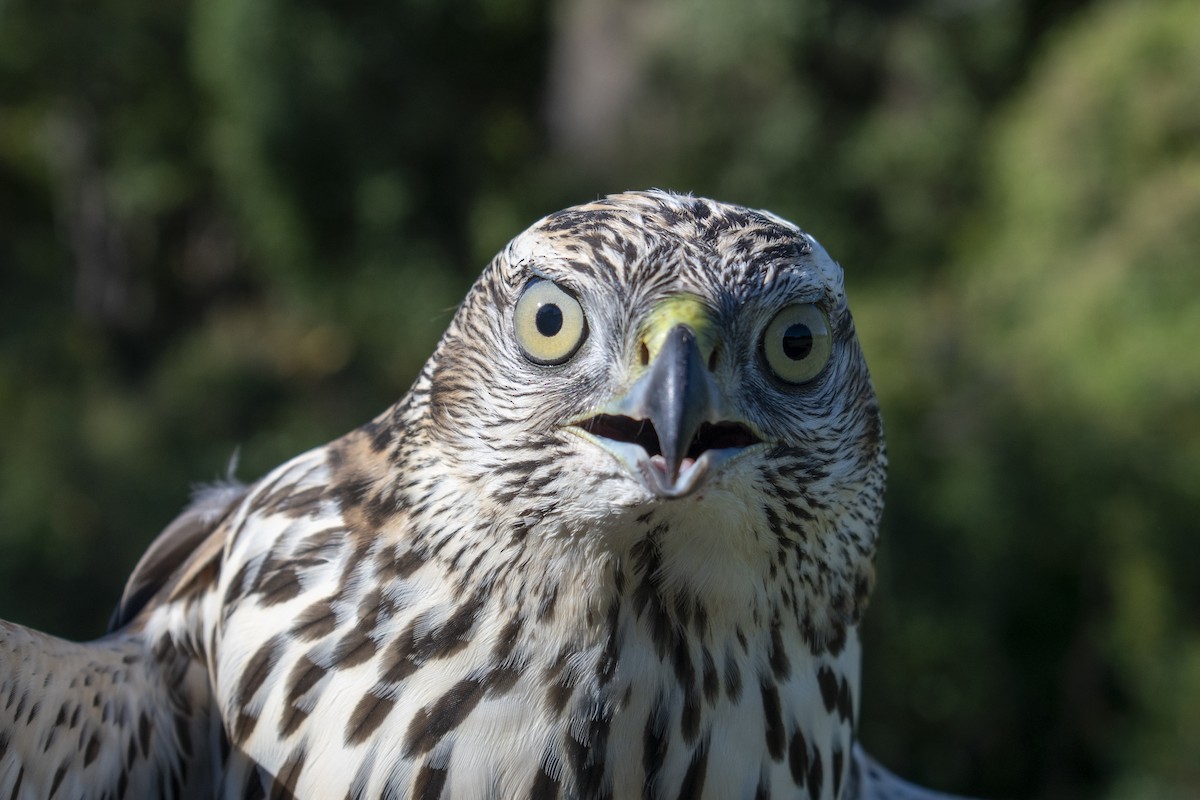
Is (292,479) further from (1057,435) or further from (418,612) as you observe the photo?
(1057,435)

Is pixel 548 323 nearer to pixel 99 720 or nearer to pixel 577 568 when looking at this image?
pixel 577 568

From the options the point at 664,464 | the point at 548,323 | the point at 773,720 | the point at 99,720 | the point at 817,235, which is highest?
the point at 817,235

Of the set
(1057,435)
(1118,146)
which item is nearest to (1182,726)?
(1057,435)

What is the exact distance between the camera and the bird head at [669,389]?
1.52m

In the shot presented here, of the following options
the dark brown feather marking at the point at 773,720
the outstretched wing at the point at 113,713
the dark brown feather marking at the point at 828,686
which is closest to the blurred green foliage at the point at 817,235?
the outstretched wing at the point at 113,713

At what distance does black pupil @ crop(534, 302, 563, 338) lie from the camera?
1.62 m

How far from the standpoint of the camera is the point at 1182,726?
20.0 feet

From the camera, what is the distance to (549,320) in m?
1.63

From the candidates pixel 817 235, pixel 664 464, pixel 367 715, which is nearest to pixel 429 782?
pixel 367 715

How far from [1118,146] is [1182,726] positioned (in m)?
3.48

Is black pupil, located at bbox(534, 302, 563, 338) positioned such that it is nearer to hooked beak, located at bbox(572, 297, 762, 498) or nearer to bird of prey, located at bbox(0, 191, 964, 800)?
bird of prey, located at bbox(0, 191, 964, 800)

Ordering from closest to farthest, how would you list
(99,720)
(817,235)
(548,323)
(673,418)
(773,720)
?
(673,418) → (548,323) → (773,720) → (99,720) → (817,235)

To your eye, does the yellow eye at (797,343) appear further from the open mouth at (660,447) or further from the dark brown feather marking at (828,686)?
the dark brown feather marking at (828,686)

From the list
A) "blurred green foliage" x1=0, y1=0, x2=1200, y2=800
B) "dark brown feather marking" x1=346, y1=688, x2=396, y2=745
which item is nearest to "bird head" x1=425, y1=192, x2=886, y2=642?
"dark brown feather marking" x1=346, y1=688, x2=396, y2=745
